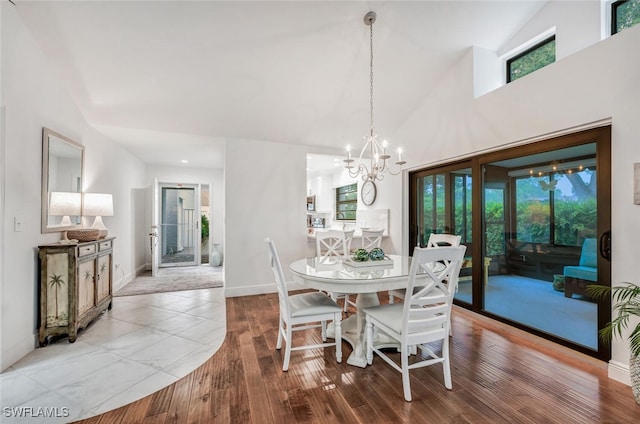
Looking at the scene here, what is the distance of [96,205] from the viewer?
3381 mm

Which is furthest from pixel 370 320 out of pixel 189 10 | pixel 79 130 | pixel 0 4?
pixel 79 130

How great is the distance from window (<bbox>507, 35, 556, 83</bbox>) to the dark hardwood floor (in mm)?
2967

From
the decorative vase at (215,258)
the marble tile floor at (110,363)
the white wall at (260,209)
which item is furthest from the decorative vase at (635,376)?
the decorative vase at (215,258)

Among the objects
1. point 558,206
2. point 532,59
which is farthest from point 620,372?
point 532,59

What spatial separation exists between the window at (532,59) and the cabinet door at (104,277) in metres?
5.48

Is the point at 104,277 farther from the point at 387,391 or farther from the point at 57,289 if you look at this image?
the point at 387,391

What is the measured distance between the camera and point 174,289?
4605mm

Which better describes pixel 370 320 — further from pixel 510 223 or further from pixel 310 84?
pixel 310 84

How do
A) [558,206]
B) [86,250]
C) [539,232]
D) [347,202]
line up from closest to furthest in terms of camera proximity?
[558,206] → [539,232] → [86,250] → [347,202]

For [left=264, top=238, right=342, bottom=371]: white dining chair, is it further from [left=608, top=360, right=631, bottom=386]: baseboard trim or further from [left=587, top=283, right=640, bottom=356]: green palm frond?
[left=608, top=360, right=631, bottom=386]: baseboard trim

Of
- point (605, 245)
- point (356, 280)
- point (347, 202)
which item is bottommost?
point (356, 280)

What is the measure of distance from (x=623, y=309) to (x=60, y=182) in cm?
508

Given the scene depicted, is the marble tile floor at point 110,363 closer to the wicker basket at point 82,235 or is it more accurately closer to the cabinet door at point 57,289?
the cabinet door at point 57,289

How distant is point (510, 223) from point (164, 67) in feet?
13.7
